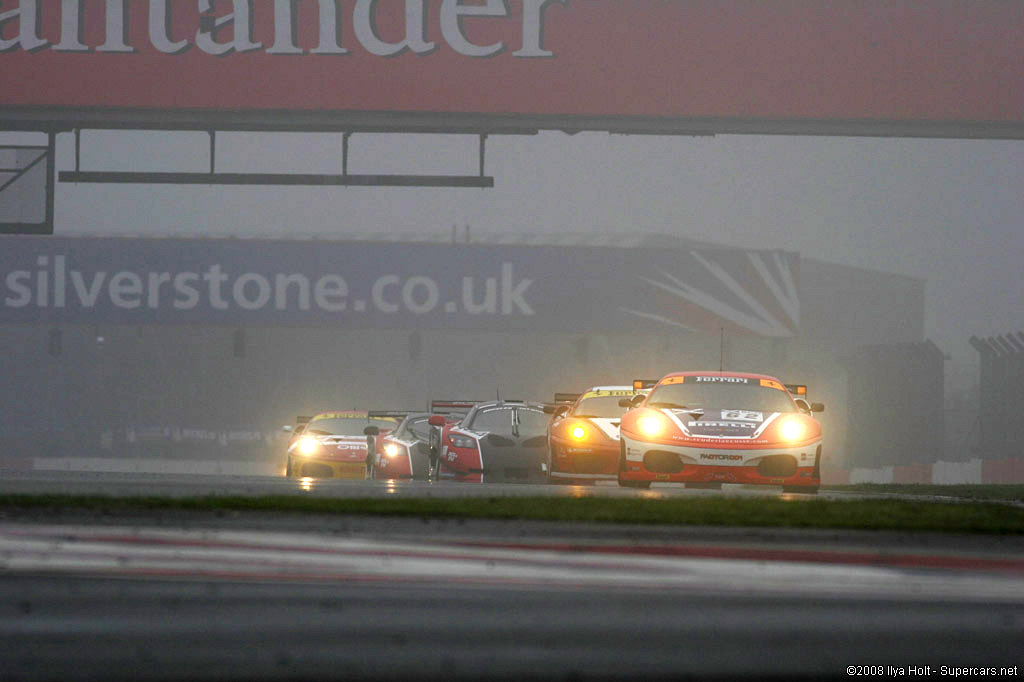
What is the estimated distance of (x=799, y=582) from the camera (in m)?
4.26

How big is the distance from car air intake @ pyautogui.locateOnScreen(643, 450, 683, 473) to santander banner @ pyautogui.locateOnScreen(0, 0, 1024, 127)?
11047 mm

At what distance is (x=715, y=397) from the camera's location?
13.9 meters

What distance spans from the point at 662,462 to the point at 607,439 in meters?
2.11

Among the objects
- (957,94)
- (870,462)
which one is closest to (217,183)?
(957,94)

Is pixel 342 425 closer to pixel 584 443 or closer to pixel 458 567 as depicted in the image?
pixel 584 443

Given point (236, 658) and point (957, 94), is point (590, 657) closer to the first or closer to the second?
point (236, 658)

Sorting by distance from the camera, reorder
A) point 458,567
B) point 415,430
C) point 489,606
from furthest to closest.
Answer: point 415,430 → point 458,567 → point 489,606

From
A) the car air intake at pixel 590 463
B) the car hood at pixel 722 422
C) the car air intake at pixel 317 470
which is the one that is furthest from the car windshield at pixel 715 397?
the car air intake at pixel 317 470

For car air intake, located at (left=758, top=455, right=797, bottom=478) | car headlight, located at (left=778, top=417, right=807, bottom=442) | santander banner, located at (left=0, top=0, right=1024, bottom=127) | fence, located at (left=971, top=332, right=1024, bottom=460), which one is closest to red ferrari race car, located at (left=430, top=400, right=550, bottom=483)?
car headlight, located at (left=778, top=417, right=807, bottom=442)

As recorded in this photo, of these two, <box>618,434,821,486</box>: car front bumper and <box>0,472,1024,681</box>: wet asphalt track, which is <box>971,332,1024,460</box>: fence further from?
<box>0,472,1024,681</box>: wet asphalt track

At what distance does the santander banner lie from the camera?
22438 millimetres

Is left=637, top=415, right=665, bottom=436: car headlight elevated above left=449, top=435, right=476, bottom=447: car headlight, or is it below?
above

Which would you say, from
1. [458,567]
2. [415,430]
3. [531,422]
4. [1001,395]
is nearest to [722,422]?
[531,422]

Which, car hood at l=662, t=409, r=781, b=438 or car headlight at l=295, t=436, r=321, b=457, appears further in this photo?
car headlight at l=295, t=436, r=321, b=457
